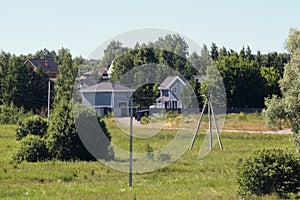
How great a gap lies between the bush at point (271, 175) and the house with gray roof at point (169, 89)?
8.47 meters

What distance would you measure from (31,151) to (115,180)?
716 cm

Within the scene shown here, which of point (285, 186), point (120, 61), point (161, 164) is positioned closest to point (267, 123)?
point (161, 164)

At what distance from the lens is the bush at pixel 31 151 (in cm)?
2560

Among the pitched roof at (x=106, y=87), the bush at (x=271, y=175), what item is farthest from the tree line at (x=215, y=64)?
the bush at (x=271, y=175)

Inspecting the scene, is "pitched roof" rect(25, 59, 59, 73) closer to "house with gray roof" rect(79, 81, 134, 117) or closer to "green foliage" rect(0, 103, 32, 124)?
"green foliage" rect(0, 103, 32, 124)

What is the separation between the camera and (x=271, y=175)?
14.4 metres

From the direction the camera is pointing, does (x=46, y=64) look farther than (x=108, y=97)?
Yes

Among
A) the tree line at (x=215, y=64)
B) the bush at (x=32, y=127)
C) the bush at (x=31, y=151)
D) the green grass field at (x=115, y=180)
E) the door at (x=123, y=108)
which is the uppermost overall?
the tree line at (x=215, y=64)

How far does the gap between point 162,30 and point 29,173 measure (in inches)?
262

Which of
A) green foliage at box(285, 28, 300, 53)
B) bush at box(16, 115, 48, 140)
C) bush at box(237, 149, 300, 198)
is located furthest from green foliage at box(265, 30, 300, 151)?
bush at box(16, 115, 48, 140)

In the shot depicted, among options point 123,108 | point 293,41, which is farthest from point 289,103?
point 123,108

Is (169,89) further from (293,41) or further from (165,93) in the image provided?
(165,93)

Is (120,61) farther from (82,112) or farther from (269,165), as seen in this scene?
(269,165)

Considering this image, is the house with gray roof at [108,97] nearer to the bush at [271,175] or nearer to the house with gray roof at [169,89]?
the house with gray roof at [169,89]
